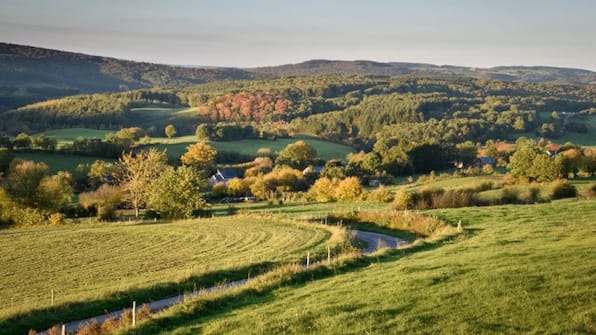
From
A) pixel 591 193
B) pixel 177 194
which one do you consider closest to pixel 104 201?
pixel 177 194

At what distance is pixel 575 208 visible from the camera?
3194 centimetres

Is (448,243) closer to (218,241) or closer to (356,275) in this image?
(356,275)

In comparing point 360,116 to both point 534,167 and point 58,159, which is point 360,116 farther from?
point 534,167

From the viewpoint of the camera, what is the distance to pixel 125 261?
29.0m

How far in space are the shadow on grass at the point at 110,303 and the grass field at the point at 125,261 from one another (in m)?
0.03

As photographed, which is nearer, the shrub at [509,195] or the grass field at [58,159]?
the shrub at [509,195]

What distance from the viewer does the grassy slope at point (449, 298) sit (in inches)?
460

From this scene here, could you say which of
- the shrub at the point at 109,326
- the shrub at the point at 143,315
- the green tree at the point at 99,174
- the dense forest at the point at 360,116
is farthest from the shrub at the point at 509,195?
the dense forest at the point at 360,116

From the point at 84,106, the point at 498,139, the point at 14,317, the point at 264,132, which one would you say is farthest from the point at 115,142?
the point at 14,317

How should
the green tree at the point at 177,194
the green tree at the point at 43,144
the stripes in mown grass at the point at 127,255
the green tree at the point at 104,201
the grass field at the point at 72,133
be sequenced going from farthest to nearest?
the grass field at the point at 72,133 < the green tree at the point at 43,144 < the green tree at the point at 104,201 < the green tree at the point at 177,194 < the stripes in mown grass at the point at 127,255

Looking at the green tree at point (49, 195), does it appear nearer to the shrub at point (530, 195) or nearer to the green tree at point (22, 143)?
the shrub at point (530, 195)

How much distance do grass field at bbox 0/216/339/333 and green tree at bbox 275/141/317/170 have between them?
205 ft

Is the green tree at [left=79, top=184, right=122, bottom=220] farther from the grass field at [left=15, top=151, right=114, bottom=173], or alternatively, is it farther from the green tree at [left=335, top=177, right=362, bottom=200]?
the grass field at [left=15, top=151, right=114, bottom=173]

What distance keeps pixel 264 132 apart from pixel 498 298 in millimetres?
130078
